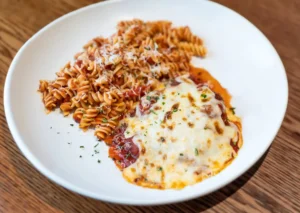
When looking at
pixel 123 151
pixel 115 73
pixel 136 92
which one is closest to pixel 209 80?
pixel 136 92

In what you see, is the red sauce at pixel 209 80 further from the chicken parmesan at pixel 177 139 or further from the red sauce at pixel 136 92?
the red sauce at pixel 136 92

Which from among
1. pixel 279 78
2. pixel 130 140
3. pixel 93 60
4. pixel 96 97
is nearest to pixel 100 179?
pixel 130 140

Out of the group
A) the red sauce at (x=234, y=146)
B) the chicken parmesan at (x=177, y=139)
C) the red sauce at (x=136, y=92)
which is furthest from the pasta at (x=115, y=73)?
the red sauce at (x=234, y=146)

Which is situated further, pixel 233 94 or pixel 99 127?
pixel 233 94

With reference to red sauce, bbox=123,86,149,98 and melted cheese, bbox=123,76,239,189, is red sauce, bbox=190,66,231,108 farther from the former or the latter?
red sauce, bbox=123,86,149,98

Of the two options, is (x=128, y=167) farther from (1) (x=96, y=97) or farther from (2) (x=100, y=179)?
(1) (x=96, y=97)

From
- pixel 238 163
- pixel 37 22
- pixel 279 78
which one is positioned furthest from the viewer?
pixel 37 22
